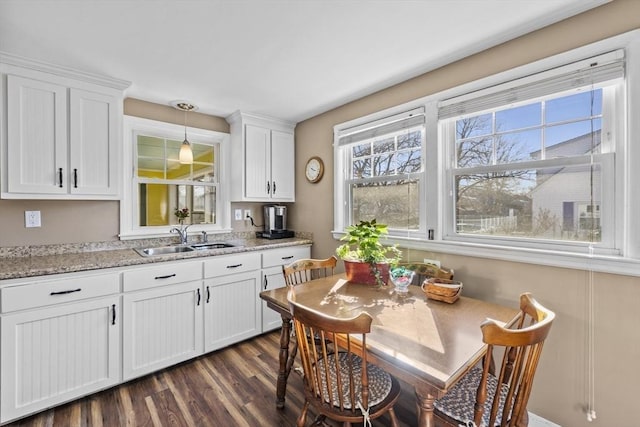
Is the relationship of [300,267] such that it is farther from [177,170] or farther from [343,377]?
[177,170]

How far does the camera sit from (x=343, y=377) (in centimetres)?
139

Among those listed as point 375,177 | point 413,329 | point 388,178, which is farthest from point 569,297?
point 375,177

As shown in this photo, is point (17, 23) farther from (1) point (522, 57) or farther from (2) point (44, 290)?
(1) point (522, 57)

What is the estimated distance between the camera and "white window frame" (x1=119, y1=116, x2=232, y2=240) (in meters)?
2.65

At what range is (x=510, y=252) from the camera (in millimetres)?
1797

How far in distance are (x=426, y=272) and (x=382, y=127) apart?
1300mm

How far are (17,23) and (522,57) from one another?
9.63 feet

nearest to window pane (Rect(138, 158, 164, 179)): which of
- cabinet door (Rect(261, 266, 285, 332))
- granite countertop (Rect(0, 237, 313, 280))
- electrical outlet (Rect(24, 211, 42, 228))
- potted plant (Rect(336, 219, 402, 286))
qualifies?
granite countertop (Rect(0, 237, 313, 280))

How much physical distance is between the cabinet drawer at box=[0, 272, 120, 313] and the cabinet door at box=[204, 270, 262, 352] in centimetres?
71

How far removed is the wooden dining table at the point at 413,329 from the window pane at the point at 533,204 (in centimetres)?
60

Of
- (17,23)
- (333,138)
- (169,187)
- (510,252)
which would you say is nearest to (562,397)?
(510,252)

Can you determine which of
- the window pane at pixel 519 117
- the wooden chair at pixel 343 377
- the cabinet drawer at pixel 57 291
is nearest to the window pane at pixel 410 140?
the window pane at pixel 519 117

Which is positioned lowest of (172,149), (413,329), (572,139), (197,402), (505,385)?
(197,402)

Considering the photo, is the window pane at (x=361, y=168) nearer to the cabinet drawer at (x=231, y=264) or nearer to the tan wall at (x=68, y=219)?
the cabinet drawer at (x=231, y=264)
